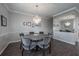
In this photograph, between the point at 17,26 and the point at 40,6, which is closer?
the point at 40,6

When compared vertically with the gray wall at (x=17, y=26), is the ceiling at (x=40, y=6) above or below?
above

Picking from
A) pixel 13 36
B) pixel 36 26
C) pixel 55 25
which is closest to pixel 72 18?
pixel 55 25

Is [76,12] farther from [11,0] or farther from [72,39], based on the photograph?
[11,0]

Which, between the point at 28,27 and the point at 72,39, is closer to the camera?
the point at 72,39

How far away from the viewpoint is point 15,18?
604 cm

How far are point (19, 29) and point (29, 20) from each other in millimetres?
1200

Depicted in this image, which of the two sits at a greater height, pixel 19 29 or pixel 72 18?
pixel 72 18

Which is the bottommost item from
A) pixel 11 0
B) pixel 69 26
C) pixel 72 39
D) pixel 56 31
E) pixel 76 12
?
pixel 72 39

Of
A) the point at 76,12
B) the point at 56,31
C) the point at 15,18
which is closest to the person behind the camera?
the point at 76,12

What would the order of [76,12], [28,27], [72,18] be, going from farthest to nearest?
1. [28,27]
2. [72,18]
3. [76,12]

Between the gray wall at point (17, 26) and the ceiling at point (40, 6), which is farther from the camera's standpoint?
the gray wall at point (17, 26)

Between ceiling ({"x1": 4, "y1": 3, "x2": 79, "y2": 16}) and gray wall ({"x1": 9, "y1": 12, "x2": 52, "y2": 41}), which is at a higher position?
ceiling ({"x1": 4, "y1": 3, "x2": 79, "y2": 16})

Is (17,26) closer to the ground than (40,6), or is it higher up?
closer to the ground

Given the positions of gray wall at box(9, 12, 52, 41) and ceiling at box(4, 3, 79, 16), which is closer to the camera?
ceiling at box(4, 3, 79, 16)
